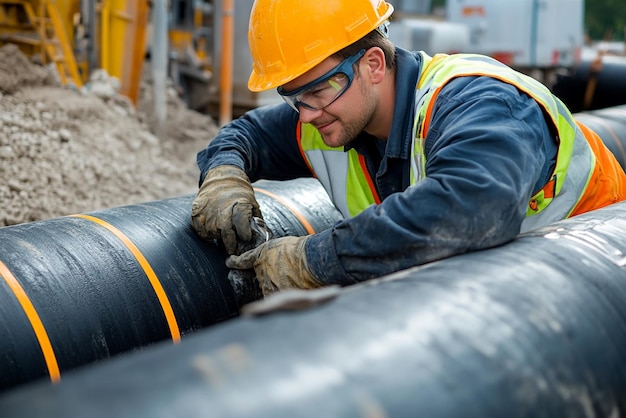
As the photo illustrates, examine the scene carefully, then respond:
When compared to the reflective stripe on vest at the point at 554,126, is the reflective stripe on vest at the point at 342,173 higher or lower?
lower

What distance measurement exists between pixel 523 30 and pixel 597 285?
11949 mm

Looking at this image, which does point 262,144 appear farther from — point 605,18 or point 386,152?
point 605,18

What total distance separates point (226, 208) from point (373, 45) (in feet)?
2.27

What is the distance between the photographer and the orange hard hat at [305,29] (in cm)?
221

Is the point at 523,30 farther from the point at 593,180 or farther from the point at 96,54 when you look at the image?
the point at 593,180

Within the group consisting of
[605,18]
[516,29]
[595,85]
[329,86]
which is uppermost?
[329,86]

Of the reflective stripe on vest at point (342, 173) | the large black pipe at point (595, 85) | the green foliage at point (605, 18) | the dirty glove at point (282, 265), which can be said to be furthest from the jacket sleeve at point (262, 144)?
the green foliage at point (605, 18)

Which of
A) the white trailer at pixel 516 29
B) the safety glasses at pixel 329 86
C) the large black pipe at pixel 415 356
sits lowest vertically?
the white trailer at pixel 516 29

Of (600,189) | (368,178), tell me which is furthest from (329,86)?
(600,189)

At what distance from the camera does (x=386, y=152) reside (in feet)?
7.76

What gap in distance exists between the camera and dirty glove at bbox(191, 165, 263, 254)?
2408mm

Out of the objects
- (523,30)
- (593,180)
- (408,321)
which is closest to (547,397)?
(408,321)

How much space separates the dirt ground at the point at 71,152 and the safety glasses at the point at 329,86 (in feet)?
9.47

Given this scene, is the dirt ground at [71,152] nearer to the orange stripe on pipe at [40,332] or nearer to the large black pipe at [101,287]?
the large black pipe at [101,287]
